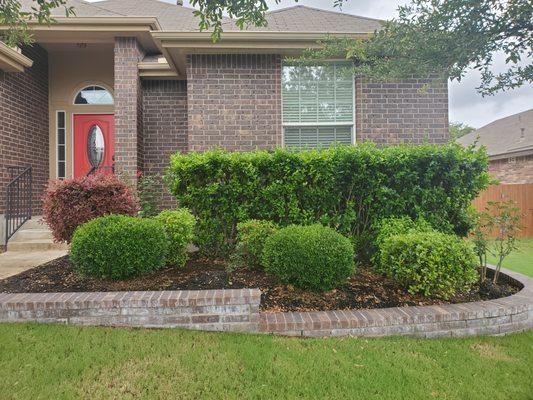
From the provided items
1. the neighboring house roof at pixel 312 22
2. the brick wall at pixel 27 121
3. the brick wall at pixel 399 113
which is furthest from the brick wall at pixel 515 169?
the brick wall at pixel 27 121

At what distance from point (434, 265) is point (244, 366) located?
221 cm

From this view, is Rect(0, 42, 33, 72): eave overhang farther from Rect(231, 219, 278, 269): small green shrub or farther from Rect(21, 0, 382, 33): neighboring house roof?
Rect(231, 219, 278, 269): small green shrub

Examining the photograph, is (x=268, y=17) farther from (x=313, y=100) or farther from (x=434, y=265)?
(x=434, y=265)

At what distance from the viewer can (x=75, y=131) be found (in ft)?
31.1

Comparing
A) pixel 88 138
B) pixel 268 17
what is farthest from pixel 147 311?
pixel 268 17

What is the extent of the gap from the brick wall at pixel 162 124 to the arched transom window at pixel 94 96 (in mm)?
1598

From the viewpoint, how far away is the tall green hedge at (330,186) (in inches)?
195

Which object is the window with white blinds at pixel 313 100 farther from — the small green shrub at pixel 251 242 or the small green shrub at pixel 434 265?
the small green shrub at pixel 434 265

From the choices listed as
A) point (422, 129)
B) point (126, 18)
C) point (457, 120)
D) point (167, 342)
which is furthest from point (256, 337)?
point (457, 120)

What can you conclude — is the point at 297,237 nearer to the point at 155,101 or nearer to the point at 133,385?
the point at 133,385

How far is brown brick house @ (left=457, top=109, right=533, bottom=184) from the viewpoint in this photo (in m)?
15.7

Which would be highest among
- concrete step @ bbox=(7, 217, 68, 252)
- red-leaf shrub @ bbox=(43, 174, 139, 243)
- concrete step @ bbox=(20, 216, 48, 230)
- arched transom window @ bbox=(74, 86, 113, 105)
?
arched transom window @ bbox=(74, 86, 113, 105)

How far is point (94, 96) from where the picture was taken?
9570 millimetres

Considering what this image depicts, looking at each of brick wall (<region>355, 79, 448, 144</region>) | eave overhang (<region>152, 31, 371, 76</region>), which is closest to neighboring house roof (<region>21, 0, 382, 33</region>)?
eave overhang (<region>152, 31, 371, 76</region>)
